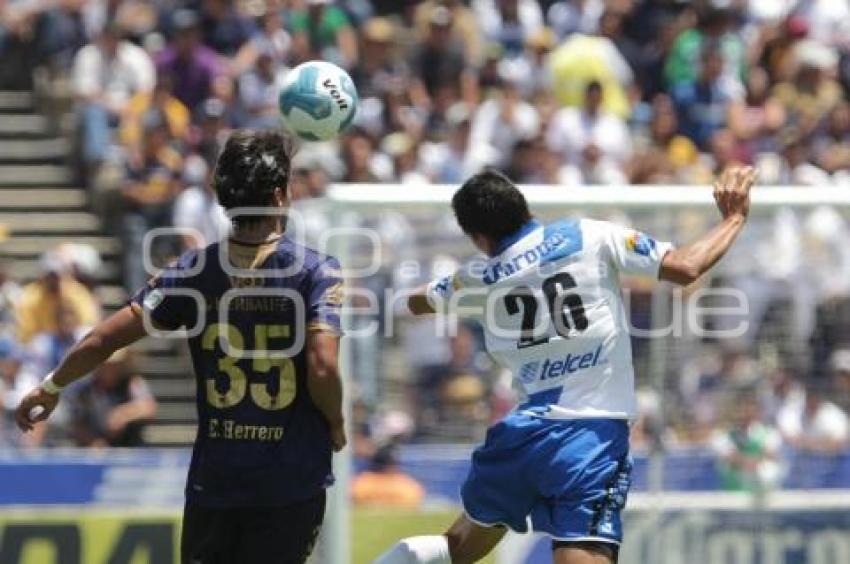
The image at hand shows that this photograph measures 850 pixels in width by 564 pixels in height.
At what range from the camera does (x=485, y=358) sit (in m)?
10.8

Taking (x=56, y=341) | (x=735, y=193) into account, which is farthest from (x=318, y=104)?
(x=56, y=341)

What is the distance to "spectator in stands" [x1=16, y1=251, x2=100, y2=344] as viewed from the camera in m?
13.9

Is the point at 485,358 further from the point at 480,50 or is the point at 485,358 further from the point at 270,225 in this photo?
the point at 480,50

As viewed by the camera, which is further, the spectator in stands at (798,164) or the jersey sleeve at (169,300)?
the spectator in stands at (798,164)

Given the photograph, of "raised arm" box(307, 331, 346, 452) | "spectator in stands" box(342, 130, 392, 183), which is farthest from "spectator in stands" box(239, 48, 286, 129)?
"raised arm" box(307, 331, 346, 452)

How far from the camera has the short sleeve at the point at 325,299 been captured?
7.36 meters

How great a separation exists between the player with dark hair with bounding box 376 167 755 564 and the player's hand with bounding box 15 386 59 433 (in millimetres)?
1746

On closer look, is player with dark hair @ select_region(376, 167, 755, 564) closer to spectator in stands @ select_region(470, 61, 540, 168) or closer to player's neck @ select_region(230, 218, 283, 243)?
player's neck @ select_region(230, 218, 283, 243)

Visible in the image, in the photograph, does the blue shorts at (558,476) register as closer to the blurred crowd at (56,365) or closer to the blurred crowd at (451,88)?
the blurred crowd at (56,365)

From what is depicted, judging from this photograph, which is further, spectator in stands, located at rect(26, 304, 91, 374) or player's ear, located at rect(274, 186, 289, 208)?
spectator in stands, located at rect(26, 304, 91, 374)

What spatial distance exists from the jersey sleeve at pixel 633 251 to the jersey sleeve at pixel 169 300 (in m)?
1.67

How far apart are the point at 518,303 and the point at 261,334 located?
4.23 feet

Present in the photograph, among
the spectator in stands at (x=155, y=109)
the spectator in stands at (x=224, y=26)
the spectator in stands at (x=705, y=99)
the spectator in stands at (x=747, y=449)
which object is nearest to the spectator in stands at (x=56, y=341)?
the spectator in stands at (x=155, y=109)

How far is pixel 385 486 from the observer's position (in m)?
10.9
